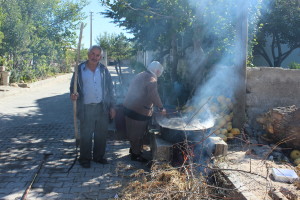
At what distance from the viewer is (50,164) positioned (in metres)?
4.64

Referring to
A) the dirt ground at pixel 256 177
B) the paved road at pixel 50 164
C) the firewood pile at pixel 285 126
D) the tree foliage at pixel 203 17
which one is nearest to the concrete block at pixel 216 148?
the dirt ground at pixel 256 177

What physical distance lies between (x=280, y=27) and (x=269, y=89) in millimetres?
10190

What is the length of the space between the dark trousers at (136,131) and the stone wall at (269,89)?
2.68 meters

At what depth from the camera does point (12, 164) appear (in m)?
4.58

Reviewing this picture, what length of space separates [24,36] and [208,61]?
11.4 meters

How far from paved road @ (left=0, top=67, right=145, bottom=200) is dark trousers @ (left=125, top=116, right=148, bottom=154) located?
294 mm

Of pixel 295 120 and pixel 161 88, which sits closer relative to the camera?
pixel 295 120

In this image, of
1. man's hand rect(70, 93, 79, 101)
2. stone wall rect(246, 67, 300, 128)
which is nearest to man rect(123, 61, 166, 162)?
man's hand rect(70, 93, 79, 101)

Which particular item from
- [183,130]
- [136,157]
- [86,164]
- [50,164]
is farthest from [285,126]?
[50,164]

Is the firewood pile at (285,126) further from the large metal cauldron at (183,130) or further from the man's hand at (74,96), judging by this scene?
the man's hand at (74,96)

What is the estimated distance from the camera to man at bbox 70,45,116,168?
4.46 metres

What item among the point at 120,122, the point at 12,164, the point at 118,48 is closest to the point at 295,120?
→ the point at 120,122

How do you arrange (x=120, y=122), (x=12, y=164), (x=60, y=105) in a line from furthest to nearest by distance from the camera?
(x=60, y=105), (x=120, y=122), (x=12, y=164)

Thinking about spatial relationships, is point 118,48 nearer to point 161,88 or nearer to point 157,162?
point 161,88
